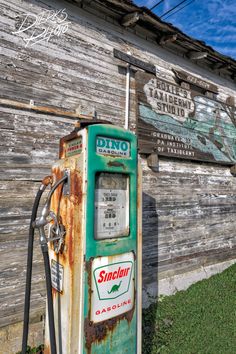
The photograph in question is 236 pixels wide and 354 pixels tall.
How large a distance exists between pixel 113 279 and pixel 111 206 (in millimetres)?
562

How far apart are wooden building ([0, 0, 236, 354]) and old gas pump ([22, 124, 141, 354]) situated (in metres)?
0.92

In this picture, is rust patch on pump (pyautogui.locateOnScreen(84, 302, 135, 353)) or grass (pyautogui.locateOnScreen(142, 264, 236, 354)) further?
grass (pyautogui.locateOnScreen(142, 264, 236, 354))

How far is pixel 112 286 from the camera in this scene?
7.12 feet

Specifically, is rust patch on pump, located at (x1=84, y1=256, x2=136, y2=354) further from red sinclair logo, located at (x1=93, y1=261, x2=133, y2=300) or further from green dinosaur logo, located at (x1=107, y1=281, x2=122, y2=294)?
green dinosaur logo, located at (x1=107, y1=281, x2=122, y2=294)

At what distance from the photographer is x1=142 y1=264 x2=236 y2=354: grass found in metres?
3.06

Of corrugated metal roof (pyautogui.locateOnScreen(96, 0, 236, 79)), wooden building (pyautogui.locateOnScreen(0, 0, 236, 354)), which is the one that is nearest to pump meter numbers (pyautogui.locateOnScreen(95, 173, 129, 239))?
wooden building (pyautogui.locateOnScreen(0, 0, 236, 354))

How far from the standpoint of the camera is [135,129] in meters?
4.21

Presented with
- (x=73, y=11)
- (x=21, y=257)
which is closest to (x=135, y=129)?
(x=73, y=11)

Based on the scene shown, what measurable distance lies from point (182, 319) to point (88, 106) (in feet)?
9.77

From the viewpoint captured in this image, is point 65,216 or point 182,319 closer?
point 65,216

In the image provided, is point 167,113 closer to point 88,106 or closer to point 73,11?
point 88,106

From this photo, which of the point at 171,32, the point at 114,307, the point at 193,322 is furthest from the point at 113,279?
the point at 171,32

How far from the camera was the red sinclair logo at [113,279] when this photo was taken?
2096 mm

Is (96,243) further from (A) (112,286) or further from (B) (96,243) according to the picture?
(A) (112,286)
